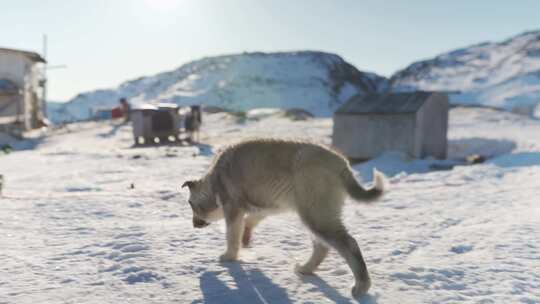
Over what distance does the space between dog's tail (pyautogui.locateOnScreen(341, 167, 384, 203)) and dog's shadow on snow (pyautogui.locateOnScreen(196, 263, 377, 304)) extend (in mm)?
958

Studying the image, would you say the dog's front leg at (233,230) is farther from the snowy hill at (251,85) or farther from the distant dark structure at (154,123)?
the snowy hill at (251,85)

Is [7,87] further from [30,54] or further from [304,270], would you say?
[304,270]

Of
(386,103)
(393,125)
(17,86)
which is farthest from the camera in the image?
(17,86)

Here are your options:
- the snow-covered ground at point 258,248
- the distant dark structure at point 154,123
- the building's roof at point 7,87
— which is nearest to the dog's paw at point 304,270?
the snow-covered ground at point 258,248

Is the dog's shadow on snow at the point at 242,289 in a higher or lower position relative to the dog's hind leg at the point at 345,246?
lower

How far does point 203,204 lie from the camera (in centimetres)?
541

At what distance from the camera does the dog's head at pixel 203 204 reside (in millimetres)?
5340

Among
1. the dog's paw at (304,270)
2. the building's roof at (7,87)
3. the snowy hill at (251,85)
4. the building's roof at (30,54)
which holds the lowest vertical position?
the dog's paw at (304,270)

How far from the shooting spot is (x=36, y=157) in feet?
62.7

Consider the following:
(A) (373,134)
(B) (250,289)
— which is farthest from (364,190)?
(A) (373,134)

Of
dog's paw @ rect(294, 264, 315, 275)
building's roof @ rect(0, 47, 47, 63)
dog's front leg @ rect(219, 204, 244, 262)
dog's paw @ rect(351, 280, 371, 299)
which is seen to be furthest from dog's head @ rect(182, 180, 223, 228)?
building's roof @ rect(0, 47, 47, 63)

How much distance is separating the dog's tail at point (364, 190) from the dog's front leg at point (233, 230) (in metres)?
1.31

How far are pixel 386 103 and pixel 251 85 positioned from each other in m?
95.2

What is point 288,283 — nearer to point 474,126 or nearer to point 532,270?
point 532,270
